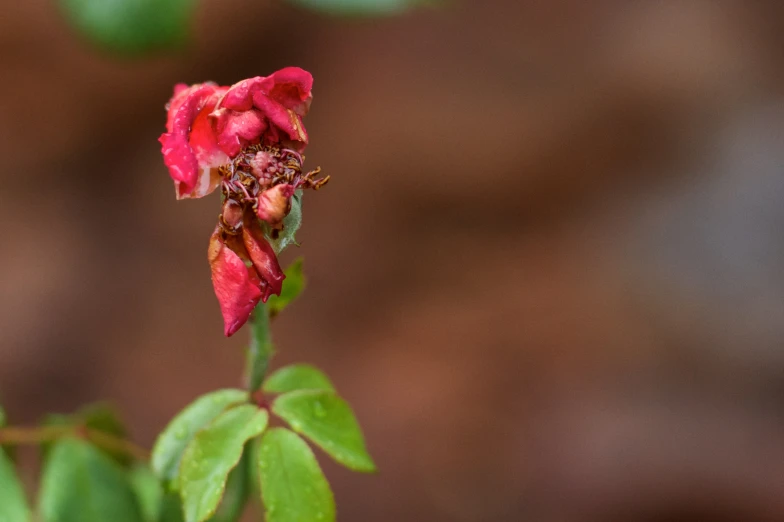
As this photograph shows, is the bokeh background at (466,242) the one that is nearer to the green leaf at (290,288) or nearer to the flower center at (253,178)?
the green leaf at (290,288)

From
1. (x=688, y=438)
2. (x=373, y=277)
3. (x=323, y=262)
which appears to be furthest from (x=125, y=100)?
(x=688, y=438)

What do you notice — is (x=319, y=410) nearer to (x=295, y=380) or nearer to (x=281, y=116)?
(x=295, y=380)

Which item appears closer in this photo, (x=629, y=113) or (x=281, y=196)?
(x=281, y=196)

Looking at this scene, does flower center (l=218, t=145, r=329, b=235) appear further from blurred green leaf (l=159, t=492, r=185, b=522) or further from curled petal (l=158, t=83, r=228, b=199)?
blurred green leaf (l=159, t=492, r=185, b=522)

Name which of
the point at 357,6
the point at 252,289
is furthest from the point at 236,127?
the point at 357,6

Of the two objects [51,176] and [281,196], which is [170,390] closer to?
[51,176]
